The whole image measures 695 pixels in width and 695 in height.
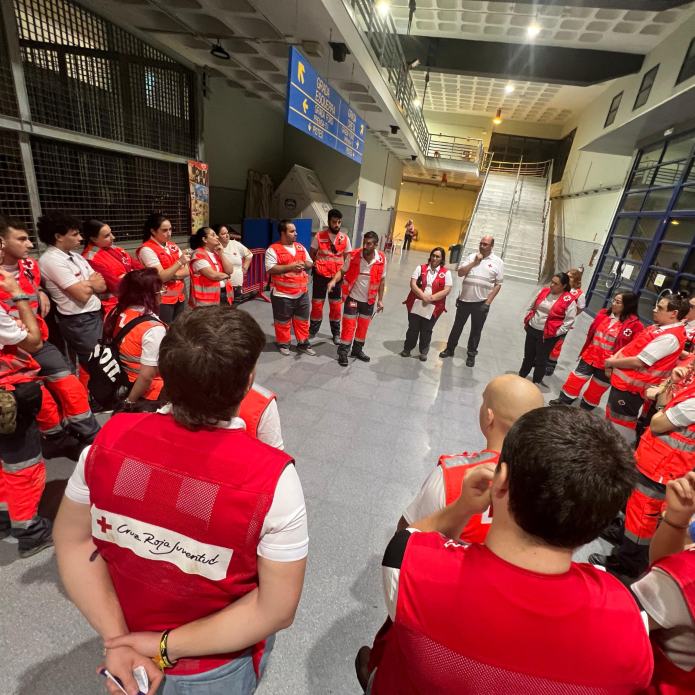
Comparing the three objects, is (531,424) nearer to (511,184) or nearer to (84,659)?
(84,659)

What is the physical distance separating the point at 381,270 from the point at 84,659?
4418 millimetres

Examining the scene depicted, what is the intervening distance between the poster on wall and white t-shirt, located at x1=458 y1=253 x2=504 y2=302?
4954 mm

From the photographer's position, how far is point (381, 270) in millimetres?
4934

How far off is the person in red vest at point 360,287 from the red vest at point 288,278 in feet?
1.96

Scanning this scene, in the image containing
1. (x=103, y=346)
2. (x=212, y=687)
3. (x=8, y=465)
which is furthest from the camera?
(x=103, y=346)

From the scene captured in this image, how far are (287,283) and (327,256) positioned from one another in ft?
3.34

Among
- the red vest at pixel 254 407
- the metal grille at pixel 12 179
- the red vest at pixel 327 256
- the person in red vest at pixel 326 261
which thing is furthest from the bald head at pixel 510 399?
the metal grille at pixel 12 179

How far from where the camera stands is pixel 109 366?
2191 mm

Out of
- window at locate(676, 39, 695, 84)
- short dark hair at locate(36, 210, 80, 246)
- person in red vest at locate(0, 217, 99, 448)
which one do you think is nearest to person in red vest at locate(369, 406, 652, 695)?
person in red vest at locate(0, 217, 99, 448)

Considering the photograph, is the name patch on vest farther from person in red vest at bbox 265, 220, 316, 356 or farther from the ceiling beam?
the ceiling beam

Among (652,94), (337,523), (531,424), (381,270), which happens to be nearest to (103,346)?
(337,523)

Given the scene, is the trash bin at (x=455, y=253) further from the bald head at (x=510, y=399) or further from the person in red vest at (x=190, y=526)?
the person in red vest at (x=190, y=526)

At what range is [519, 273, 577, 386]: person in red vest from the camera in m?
4.47

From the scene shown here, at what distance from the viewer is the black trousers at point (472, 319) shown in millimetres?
5289
